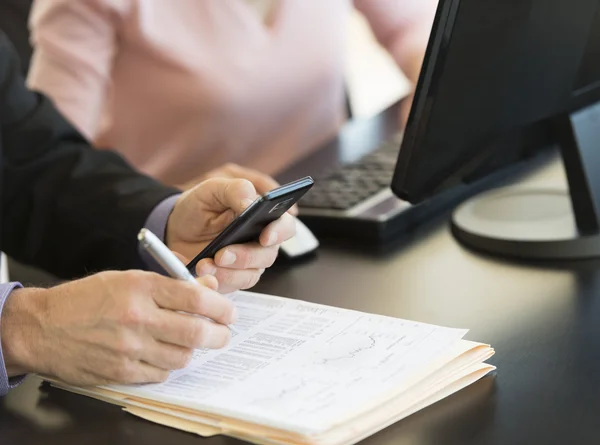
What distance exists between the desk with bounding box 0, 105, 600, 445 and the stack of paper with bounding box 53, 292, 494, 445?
1cm

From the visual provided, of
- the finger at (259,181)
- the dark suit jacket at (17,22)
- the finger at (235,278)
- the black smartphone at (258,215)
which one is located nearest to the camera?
the black smartphone at (258,215)

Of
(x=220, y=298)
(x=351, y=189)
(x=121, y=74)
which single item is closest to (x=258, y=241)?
(x=220, y=298)

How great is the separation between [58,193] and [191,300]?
580 millimetres

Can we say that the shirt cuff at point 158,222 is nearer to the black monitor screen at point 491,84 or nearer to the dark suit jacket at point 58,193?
the dark suit jacket at point 58,193

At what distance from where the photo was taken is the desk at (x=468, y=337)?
2.13 ft

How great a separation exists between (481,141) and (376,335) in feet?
0.93

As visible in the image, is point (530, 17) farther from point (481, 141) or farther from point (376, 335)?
point (376, 335)

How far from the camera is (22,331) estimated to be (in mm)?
775

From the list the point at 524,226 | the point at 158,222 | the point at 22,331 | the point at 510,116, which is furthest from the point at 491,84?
the point at 22,331

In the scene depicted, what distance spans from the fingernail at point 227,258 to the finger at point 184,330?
0.38ft

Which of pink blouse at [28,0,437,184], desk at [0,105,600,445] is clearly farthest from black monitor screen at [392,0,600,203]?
pink blouse at [28,0,437,184]

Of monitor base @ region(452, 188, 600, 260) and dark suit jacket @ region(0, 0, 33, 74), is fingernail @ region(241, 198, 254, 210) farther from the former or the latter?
dark suit jacket @ region(0, 0, 33, 74)

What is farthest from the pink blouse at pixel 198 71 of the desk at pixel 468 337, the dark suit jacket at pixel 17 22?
the desk at pixel 468 337

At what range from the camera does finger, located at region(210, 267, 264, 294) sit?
2.77ft
